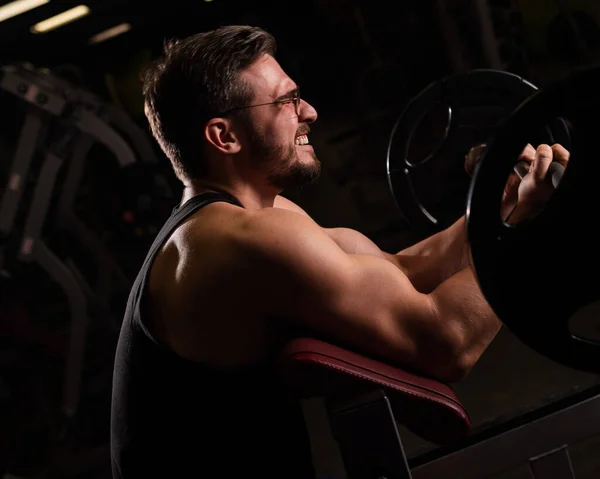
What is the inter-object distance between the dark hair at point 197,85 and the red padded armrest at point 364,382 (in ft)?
1.81

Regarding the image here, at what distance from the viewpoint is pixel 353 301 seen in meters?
1.03

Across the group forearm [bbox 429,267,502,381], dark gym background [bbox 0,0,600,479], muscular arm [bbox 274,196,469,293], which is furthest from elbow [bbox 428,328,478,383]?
dark gym background [bbox 0,0,600,479]

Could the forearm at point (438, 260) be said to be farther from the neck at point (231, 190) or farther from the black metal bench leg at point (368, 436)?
the black metal bench leg at point (368, 436)

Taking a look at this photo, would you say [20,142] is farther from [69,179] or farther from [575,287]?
[575,287]

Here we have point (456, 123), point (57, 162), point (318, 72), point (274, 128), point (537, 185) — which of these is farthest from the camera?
point (318, 72)

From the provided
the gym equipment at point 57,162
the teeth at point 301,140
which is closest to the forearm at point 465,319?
the teeth at point 301,140

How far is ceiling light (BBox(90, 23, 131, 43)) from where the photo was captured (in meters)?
4.02

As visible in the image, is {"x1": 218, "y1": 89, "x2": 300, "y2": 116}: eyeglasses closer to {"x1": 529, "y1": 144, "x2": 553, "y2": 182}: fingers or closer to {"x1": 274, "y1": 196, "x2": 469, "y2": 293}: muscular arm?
{"x1": 274, "y1": 196, "x2": 469, "y2": 293}: muscular arm

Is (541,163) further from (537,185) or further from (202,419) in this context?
(202,419)

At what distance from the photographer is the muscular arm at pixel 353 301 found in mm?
Result: 1023

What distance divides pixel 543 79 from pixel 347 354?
3.10 meters

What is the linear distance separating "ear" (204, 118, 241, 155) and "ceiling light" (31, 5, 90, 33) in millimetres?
2767

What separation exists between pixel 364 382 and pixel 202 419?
0.97 ft

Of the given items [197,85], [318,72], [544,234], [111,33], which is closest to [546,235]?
[544,234]
